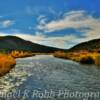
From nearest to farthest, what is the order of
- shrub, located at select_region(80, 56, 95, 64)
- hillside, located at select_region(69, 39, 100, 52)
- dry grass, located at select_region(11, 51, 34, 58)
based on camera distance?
shrub, located at select_region(80, 56, 95, 64)
dry grass, located at select_region(11, 51, 34, 58)
hillside, located at select_region(69, 39, 100, 52)

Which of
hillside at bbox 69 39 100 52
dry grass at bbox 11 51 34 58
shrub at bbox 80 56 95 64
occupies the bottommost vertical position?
shrub at bbox 80 56 95 64

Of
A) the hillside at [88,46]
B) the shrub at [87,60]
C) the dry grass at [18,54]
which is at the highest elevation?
the hillside at [88,46]

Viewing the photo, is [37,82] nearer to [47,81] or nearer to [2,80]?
[47,81]

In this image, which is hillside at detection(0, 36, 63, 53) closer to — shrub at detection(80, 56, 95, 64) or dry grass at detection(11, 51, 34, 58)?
dry grass at detection(11, 51, 34, 58)

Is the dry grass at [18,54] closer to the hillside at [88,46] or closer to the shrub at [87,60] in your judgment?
the hillside at [88,46]

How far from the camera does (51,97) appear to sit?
758 inches

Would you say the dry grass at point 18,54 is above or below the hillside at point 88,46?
below

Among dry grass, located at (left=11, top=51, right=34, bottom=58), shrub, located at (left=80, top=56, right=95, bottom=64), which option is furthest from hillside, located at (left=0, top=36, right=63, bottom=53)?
shrub, located at (left=80, top=56, right=95, bottom=64)

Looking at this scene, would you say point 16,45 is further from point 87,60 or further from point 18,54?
point 87,60

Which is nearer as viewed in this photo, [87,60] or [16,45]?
[87,60]

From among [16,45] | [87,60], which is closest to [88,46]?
[16,45]

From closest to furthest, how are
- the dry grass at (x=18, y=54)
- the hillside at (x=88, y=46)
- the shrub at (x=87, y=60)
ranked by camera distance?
the shrub at (x=87, y=60), the dry grass at (x=18, y=54), the hillside at (x=88, y=46)

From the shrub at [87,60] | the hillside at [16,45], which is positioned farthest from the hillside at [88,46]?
the shrub at [87,60]

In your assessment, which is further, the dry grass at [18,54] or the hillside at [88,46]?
the hillside at [88,46]
